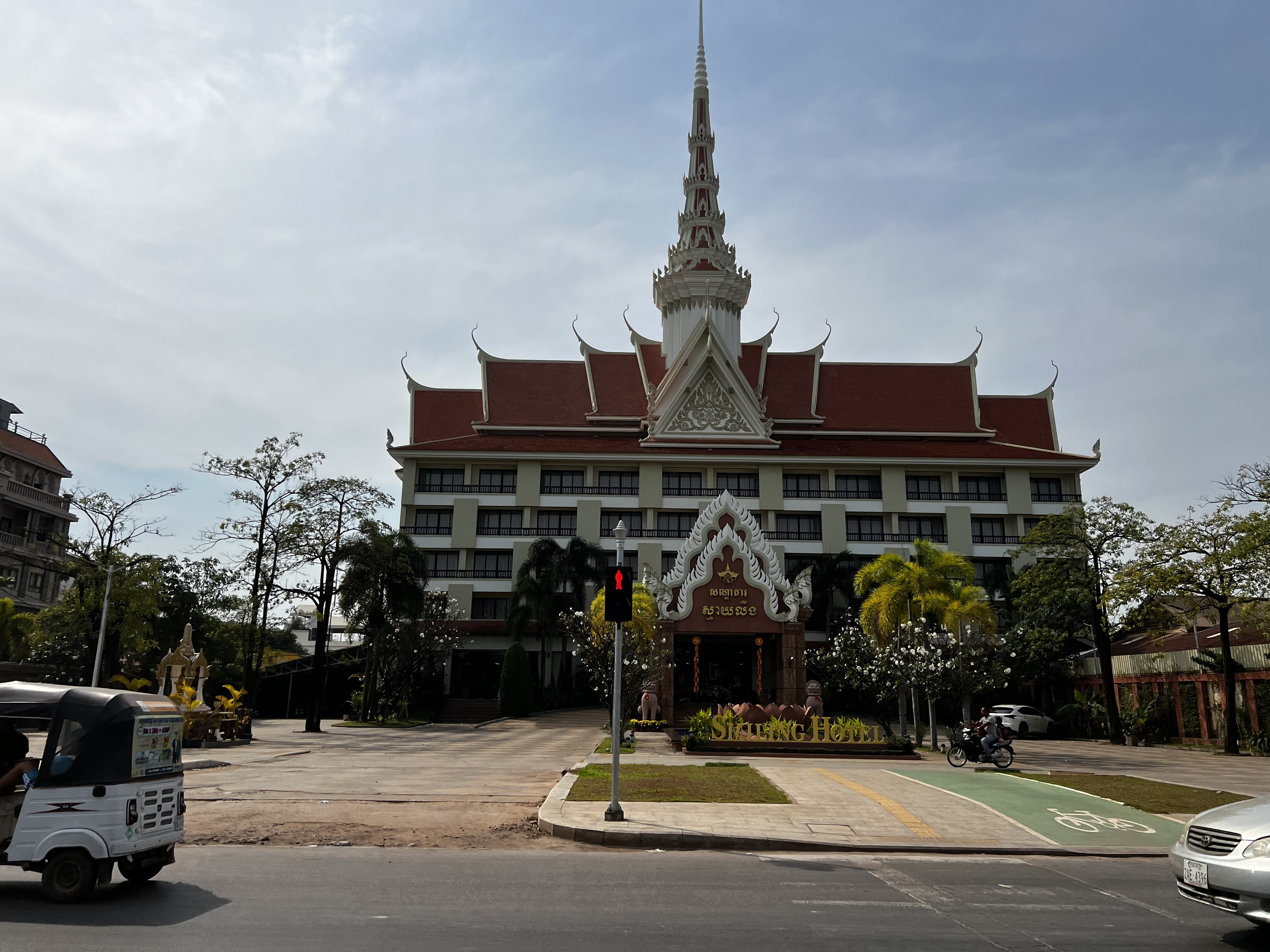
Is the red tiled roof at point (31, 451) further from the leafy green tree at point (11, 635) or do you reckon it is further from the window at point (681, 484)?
the window at point (681, 484)

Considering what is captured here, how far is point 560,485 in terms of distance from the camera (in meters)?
50.8

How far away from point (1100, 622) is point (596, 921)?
1130 inches

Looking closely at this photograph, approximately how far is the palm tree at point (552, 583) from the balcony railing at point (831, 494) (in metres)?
12.3

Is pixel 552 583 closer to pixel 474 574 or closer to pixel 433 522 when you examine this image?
pixel 474 574

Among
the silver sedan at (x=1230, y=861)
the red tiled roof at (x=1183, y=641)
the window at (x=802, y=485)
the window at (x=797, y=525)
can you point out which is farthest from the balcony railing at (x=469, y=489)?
the silver sedan at (x=1230, y=861)

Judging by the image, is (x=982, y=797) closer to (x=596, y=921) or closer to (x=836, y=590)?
(x=596, y=921)

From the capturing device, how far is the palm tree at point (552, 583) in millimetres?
42094

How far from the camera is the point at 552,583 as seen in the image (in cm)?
4238

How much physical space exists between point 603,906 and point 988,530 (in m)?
47.4

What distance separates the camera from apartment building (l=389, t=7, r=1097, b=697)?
162 ft

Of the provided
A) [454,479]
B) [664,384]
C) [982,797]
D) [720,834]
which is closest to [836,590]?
[664,384]

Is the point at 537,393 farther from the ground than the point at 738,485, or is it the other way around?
the point at 537,393

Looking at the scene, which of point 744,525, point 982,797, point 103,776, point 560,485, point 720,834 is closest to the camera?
point 103,776

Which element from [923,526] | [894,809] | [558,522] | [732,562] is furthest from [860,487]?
[894,809]
